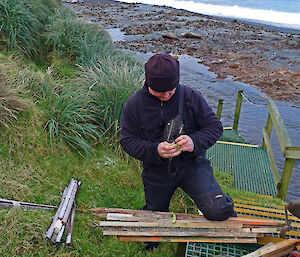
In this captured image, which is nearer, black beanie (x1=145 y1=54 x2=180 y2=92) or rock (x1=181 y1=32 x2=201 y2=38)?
black beanie (x1=145 y1=54 x2=180 y2=92)

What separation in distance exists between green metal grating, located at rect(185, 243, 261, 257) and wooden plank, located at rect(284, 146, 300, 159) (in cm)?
228

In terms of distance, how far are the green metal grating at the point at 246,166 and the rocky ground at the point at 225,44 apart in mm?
5845

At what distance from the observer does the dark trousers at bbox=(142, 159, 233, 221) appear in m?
2.75

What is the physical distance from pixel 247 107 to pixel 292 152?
19.7 feet

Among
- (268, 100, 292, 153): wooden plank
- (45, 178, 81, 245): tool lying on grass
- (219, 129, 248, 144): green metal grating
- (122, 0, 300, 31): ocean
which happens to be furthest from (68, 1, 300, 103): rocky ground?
(122, 0, 300, 31): ocean

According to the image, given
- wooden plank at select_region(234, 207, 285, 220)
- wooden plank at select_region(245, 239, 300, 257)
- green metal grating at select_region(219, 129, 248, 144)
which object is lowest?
green metal grating at select_region(219, 129, 248, 144)

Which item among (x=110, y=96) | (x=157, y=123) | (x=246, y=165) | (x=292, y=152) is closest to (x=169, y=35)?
(x=246, y=165)

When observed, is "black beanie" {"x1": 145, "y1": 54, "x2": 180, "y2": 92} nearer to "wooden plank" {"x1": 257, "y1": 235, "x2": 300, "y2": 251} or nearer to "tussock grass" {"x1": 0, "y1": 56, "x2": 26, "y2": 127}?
"wooden plank" {"x1": 257, "y1": 235, "x2": 300, "y2": 251}

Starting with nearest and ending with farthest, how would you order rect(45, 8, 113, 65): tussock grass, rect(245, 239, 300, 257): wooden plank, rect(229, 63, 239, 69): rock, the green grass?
1. rect(245, 239, 300, 257): wooden plank
2. the green grass
3. rect(45, 8, 113, 65): tussock grass
4. rect(229, 63, 239, 69): rock

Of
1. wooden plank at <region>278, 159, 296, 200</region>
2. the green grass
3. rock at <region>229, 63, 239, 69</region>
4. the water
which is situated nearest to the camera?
the green grass

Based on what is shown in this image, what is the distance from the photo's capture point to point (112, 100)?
15.2 feet

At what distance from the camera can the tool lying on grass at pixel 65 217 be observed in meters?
2.77

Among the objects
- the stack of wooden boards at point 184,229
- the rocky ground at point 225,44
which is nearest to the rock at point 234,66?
the rocky ground at point 225,44

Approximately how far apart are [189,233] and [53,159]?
189 centimetres
